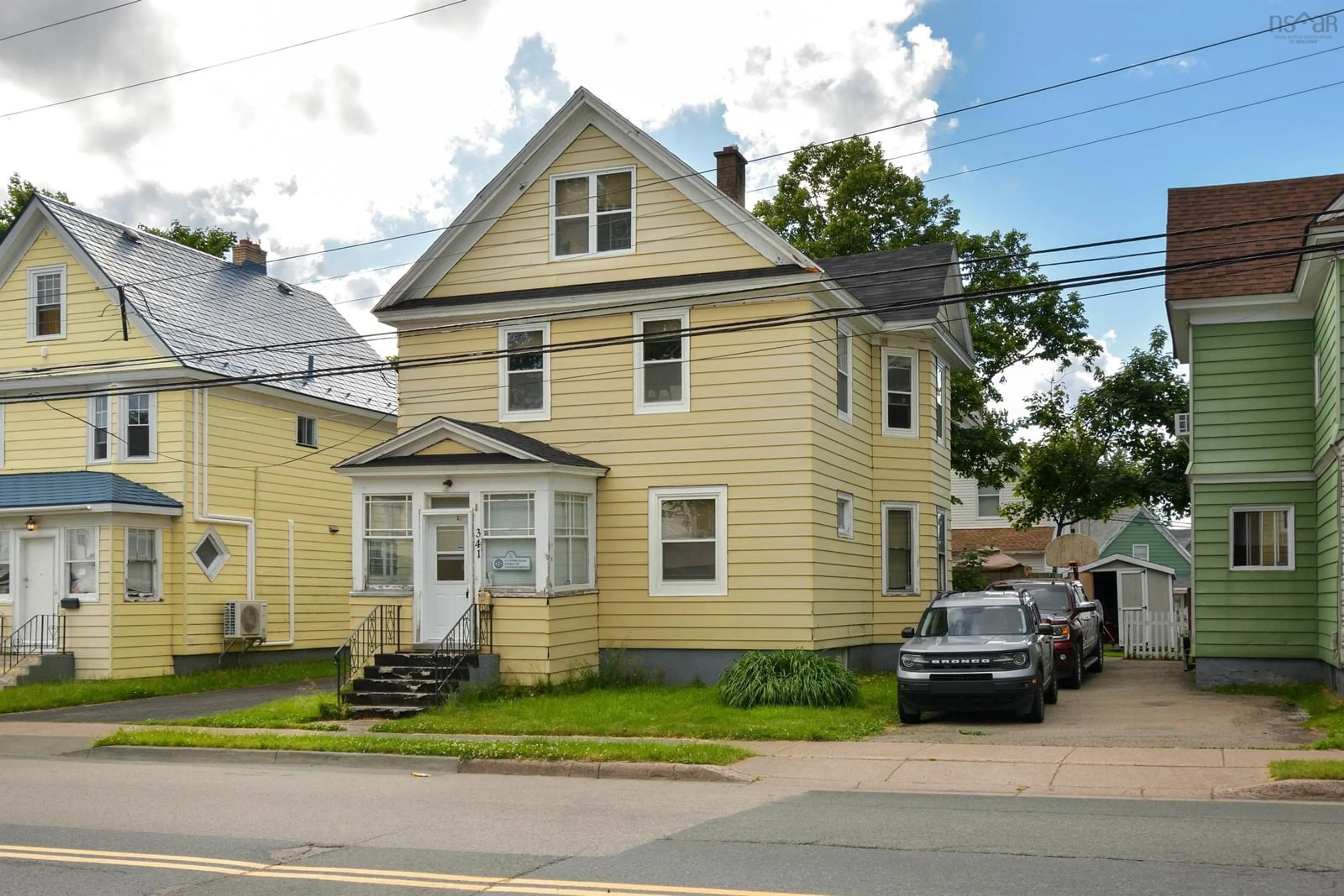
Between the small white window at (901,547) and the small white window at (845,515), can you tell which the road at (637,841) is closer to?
the small white window at (845,515)

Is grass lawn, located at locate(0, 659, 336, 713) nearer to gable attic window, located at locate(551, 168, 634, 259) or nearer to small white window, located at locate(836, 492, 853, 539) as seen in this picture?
gable attic window, located at locate(551, 168, 634, 259)

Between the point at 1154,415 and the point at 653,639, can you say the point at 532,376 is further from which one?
the point at 1154,415

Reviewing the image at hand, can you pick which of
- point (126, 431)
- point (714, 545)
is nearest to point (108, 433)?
point (126, 431)

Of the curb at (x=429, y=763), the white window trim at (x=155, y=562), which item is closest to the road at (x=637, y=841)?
the curb at (x=429, y=763)

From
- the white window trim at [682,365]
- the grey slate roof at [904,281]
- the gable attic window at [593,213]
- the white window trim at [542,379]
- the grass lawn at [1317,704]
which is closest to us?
the grass lawn at [1317,704]

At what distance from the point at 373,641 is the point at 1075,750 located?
11.6 metres

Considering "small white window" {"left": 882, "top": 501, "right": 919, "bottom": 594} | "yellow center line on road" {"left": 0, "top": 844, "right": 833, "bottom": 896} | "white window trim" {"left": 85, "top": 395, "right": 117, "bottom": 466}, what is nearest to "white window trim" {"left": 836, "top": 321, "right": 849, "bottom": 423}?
"small white window" {"left": 882, "top": 501, "right": 919, "bottom": 594}

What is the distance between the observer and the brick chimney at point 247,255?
111 ft

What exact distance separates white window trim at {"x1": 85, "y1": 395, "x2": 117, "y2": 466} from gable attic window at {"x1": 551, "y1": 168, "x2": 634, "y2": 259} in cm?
1079

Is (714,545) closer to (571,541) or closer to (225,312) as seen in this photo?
(571,541)

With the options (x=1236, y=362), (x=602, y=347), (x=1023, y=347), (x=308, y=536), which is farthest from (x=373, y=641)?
(x=1023, y=347)

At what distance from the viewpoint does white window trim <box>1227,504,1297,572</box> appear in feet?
70.9

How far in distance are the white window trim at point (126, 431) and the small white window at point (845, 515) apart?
14197 mm

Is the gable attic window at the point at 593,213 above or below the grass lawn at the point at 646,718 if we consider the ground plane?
above
